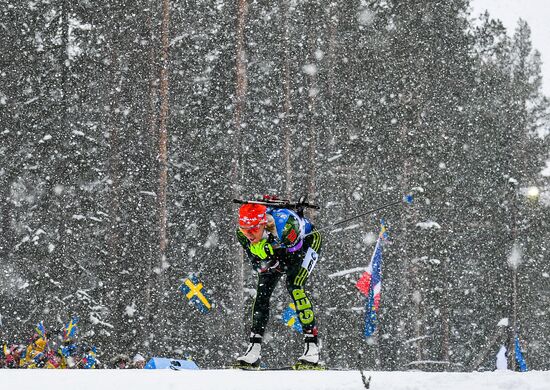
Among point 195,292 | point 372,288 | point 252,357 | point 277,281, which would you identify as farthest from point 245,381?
point 195,292

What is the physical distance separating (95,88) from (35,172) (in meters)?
2.95

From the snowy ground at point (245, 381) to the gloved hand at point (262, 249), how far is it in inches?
62.8

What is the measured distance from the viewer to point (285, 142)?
23.7 metres

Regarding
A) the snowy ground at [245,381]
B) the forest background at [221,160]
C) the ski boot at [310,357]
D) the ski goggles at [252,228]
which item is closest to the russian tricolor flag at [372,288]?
the forest background at [221,160]

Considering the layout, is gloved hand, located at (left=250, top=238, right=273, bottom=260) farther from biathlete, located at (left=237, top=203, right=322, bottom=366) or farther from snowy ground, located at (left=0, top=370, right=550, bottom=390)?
snowy ground, located at (left=0, top=370, right=550, bottom=390)

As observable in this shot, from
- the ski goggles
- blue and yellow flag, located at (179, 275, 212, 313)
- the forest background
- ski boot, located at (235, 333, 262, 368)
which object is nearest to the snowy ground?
ski boot, located at (235, 333, 262, 368)

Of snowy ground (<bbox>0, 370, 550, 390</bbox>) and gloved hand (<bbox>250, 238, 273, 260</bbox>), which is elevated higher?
gloved hand (<bbox>250, 238, 273, 260</bbox>)

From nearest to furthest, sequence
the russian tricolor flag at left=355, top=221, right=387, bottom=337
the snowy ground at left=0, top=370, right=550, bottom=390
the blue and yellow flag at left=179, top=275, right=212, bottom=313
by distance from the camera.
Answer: the snowy ground at left=0, top=370, right=550, bottom=390, the russian tricolor flag at left=355, top=221, right=387, bottom=337, the blue and yellow flag at left=179, top=275, right=212, bottom=313

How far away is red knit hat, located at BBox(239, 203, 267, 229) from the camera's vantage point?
7793 mm

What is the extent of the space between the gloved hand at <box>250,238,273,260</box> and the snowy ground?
1595 millimetres

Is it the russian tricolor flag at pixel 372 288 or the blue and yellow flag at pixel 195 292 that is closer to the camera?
the russian tricolor flag at pixel 372 288

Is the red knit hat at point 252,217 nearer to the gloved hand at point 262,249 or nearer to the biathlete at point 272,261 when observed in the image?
A: the biathlete at point 272,261

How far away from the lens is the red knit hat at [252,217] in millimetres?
7793

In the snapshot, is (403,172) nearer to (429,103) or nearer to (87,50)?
(429,103)
